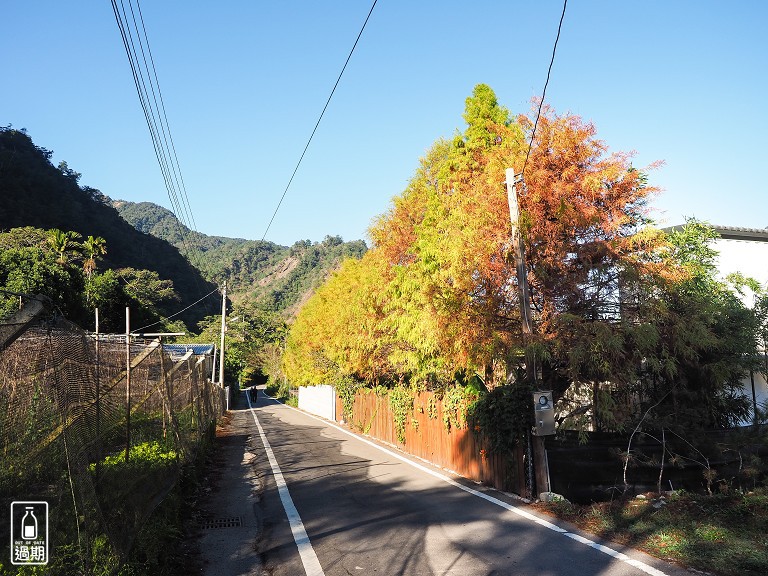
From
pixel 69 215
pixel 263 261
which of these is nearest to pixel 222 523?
pixel 69 215

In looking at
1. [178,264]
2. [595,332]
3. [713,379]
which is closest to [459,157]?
[595,332]

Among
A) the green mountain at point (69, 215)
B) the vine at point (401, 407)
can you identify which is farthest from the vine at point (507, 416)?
the green mountain at point (69, 215)

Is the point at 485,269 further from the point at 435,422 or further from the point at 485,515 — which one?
the point at 485,515

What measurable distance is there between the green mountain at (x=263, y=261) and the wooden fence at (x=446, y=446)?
91.5 metres

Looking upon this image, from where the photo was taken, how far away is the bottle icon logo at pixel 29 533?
3594mm

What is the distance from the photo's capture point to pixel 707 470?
35.5 feet

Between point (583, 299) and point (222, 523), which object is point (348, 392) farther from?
point (222, 523)

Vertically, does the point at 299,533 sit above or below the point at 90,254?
below

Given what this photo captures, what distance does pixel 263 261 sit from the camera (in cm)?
15725

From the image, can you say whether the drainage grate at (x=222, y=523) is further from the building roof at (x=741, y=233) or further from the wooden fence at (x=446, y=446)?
the building roof at (x=741, y=233)

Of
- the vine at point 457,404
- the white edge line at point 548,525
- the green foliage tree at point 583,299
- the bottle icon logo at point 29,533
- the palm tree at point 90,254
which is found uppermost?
the palm tree at point 90,254

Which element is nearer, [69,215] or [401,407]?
[401,407]

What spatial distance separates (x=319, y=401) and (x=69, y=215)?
37520mm

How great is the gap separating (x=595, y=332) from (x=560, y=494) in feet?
9.99
